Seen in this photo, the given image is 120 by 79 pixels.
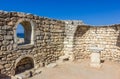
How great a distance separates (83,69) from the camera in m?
8.73

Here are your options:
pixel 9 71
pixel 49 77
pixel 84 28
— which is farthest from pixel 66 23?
pixel 9 71

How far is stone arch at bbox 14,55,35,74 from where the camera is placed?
7.36 metres

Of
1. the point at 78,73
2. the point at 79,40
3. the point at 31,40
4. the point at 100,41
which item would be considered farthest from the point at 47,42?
the point at 100,41

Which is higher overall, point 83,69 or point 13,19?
point 13,19

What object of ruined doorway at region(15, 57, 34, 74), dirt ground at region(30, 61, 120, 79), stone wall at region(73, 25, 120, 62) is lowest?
dirt ground at region(30, 61, 120, 79)

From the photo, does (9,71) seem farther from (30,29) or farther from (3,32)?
(30,29)

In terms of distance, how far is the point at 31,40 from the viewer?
7.91 meters

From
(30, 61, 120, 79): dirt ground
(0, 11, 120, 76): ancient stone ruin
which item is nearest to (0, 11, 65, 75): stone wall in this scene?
(0, 11, 120, 76): ancient stone ruin

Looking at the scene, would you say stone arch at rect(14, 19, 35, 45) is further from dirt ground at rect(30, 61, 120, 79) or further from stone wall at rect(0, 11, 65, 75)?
dirt ground at rect(30, 61, 120, 79)

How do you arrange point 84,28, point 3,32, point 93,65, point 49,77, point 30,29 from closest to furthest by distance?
point 3,32
point 49,77
point 30,29
point 93,65
point 84,28

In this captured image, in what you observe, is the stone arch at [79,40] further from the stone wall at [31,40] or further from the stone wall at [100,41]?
the stone wall at [31,40]

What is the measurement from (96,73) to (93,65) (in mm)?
1259

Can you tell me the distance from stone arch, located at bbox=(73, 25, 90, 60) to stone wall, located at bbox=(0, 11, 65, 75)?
92cm

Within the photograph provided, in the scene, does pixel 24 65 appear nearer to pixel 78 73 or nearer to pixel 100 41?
pixel 78 73
